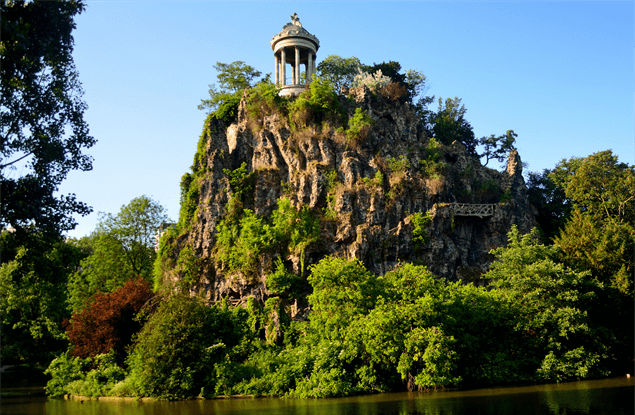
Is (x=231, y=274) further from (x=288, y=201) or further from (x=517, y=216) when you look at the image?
(x=517, y=216)

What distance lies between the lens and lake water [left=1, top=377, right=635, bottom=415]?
17.5 metres

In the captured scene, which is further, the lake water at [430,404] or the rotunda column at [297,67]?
the rotunda column at [297,67]

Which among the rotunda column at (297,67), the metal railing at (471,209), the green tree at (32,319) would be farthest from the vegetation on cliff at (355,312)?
the rotunda column at (297,67)

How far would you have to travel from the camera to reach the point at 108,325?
3159 centimetres

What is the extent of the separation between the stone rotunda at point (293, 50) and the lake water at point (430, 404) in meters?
27.6

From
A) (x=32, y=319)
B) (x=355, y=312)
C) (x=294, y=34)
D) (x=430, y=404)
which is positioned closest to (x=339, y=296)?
(x=355, y=312)

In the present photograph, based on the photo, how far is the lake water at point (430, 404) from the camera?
17.5 metres

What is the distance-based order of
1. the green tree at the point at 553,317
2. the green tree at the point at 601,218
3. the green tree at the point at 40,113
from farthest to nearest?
the green tree at the point at 601,218 < the green tree at the point at 553,317 < the green tree at the point at 40,113

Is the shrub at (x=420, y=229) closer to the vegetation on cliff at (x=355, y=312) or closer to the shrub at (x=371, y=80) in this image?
the vegetation on cliff at (x=355, y=312)

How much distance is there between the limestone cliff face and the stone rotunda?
4293 mm

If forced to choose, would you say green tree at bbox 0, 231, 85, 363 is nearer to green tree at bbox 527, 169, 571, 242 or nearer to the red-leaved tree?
the red-leaved tree

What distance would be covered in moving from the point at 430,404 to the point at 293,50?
35.2 m

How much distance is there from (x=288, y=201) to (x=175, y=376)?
1506 centimetres

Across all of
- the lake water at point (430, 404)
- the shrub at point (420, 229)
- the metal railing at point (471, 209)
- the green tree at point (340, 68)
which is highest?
the green tree at point (340, 68)
